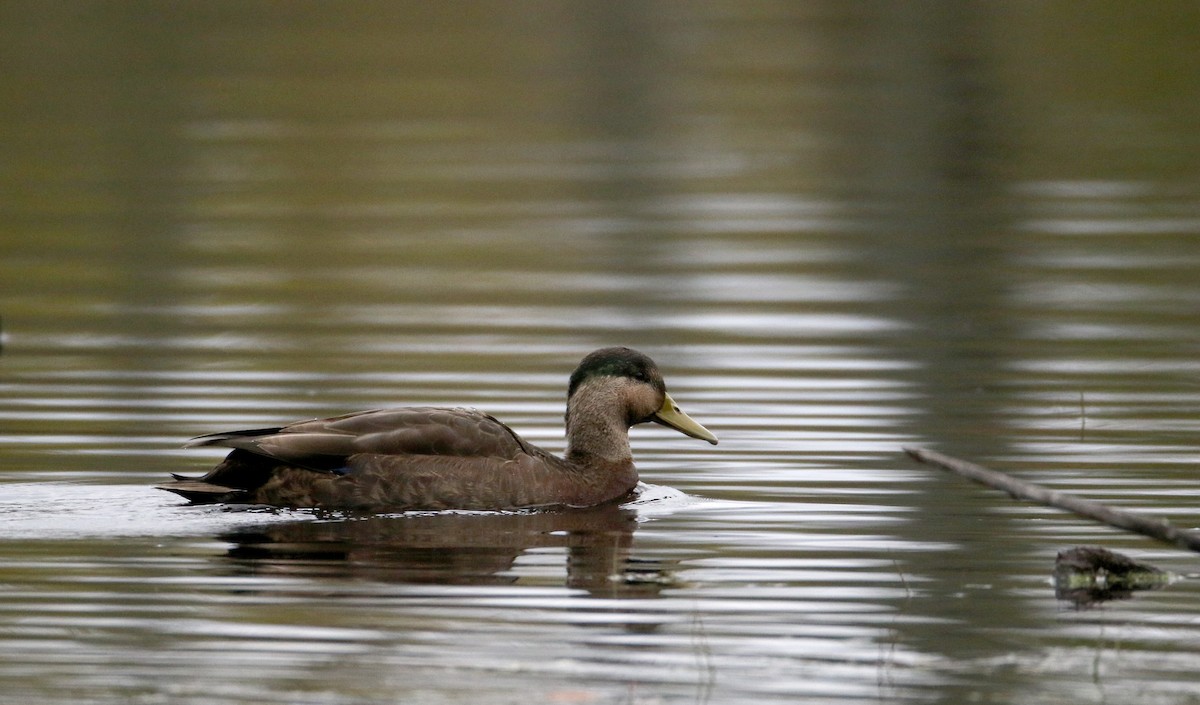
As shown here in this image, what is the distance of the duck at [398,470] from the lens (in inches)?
405

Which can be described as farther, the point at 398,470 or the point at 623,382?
the point at 623,382

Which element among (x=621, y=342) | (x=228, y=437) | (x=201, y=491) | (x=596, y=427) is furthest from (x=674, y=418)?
(x=621, y=342)

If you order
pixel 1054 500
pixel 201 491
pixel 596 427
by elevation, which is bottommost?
pixel 201 491

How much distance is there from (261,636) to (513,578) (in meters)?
1.46

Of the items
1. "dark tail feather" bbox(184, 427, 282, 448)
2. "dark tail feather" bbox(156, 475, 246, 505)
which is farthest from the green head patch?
"dark tail feather" bbox(156, 475, 246, 505)

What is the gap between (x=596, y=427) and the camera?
11.3m

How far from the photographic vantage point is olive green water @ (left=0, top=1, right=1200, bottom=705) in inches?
294

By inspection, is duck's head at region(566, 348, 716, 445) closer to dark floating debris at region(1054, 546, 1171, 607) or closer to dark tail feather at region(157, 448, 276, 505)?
dark tail feather at region(157, 448, 276, 505)

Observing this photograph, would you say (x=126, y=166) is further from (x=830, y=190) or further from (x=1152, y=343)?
(x=1152, y=343)

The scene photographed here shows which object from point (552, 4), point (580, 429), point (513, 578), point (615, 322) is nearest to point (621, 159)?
point (615, 322)

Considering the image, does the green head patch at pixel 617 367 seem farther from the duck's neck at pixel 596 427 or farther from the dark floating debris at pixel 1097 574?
the dark floating debris at pixel 1097 574

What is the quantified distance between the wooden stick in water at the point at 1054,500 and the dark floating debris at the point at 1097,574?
1.40 m

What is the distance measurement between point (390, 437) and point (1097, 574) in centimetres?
365

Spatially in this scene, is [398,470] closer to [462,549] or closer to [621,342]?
[462,549]
